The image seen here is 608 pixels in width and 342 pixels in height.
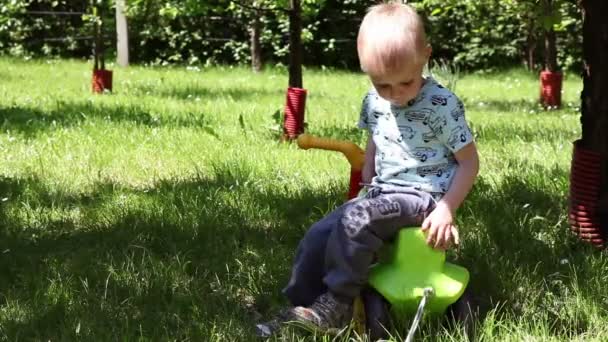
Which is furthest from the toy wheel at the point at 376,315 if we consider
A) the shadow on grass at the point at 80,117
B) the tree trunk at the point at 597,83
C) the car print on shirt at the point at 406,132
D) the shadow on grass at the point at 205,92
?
the shadow on grass at the point at 205,92

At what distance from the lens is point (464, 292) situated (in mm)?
2535

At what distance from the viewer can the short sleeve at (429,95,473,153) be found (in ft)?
7.91

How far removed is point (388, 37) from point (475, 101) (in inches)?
282

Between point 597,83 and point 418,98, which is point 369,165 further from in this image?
point 597,83

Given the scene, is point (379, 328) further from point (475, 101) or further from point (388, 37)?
point (475, 101)

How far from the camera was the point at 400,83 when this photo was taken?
7.84 ft

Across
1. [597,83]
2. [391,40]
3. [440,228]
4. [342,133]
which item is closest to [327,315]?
[440,228]

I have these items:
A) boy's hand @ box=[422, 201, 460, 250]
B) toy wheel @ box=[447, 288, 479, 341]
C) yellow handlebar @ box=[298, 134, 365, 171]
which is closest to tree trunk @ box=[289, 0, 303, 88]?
yellow handlebar @ box=[298, 134, 365, 171]

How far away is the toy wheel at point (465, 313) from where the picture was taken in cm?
243

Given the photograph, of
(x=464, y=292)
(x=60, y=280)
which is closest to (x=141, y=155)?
(x=60, y=280)

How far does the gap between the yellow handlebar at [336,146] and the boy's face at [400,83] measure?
254 mm

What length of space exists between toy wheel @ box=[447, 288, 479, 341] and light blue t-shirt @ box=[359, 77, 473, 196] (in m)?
0.32

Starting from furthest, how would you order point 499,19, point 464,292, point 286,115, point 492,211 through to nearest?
point 499,19 → point 286,115 → point 492,211 → point 464,292

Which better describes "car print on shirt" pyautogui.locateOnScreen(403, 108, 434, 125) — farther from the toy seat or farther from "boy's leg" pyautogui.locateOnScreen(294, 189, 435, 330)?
the toy seat
